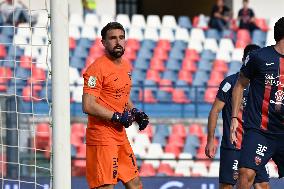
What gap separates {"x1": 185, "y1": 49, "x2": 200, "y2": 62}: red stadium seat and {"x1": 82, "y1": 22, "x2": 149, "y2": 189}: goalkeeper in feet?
31.5

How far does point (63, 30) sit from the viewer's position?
701 cm

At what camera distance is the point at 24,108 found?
15023 millimetres

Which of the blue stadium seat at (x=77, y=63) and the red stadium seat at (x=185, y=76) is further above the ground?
the blue stadium seat at (x=77, y=63)

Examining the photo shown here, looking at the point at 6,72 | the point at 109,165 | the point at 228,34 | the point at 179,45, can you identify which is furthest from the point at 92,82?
the point at 228,34

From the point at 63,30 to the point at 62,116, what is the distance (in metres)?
0.61

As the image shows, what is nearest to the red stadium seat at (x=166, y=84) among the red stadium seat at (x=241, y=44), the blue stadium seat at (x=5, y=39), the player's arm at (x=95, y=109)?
the red stadium seat at (x=241, y=44)

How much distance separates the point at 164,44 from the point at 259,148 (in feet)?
34.7

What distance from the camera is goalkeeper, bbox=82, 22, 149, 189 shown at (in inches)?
309

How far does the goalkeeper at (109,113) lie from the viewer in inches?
309

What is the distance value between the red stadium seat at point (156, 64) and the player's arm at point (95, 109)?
369 inches

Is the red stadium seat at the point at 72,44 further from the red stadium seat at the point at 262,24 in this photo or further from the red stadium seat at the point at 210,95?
the red stadium seat at the point at 262,24

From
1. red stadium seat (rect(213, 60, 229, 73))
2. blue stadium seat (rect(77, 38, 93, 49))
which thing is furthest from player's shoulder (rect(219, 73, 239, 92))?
blue stadium seat (rect(77, 38, 93, 49))

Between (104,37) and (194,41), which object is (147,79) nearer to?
(194,41)

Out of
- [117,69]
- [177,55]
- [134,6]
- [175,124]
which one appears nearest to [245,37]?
[177,55]
